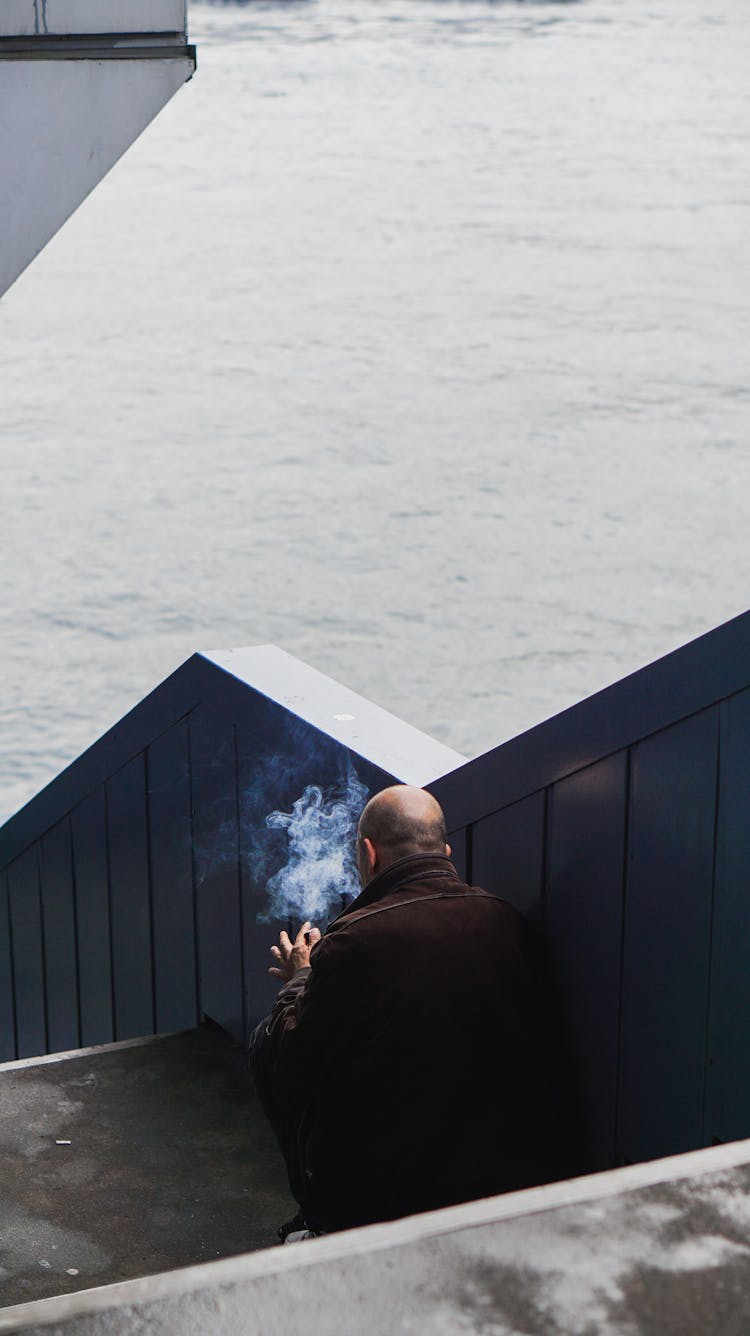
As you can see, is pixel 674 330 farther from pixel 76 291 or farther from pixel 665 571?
pixel 76 291

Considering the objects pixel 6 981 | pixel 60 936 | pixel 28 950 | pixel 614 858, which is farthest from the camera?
pixel 6 981

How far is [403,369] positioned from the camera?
34125 millimetres

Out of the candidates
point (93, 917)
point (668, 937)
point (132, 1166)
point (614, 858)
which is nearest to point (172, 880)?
point (93, 917)

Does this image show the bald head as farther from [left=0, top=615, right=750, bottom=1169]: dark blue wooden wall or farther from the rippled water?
the rippled water

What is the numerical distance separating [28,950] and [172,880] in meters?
1.24

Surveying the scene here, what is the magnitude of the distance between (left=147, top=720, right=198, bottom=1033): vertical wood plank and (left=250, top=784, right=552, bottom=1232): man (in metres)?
1.67

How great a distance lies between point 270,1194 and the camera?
3.29 meters

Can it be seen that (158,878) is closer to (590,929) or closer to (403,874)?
(403,874)

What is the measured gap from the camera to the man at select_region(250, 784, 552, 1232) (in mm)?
2307

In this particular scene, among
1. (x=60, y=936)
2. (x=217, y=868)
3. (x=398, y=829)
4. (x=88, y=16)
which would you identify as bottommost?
(x=60, y=936)

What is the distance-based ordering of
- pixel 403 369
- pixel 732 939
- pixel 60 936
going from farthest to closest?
pixel 403 369, pixel 60 936, pixel 732 939

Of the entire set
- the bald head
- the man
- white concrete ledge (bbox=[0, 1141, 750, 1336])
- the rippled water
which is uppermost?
white concrete ledge (bbox=[0, 1141, 750, 1336])

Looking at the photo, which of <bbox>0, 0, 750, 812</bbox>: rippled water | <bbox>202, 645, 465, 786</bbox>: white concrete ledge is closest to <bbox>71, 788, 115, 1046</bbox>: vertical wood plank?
<bbox>202, 645, 465, 786</bbox>: white concrete ledge

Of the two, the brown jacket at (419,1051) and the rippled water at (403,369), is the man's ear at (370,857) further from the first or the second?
the rippled water at (403,369)
